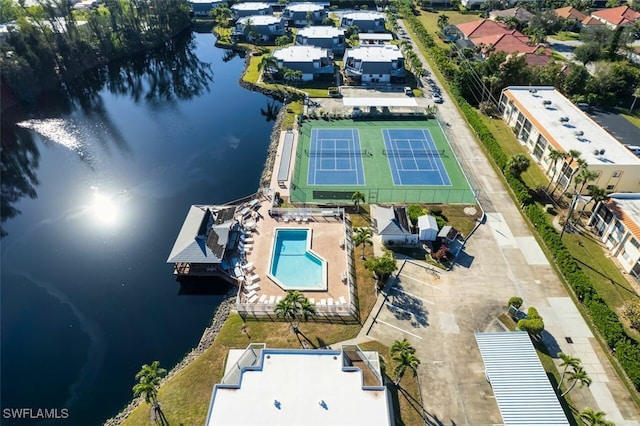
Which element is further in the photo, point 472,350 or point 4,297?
point 4,297

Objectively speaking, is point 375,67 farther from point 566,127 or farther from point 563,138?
point 563,138

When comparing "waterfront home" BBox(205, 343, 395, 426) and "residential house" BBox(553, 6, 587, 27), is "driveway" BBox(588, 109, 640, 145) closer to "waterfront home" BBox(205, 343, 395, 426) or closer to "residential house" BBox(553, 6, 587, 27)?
"residential house" BBox(553, 6, 587, 27)

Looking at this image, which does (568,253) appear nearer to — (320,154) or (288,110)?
(320,154)

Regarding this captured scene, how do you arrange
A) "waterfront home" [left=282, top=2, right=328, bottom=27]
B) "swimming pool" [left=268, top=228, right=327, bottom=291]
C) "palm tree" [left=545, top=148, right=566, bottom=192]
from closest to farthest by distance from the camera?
"swimming pool" [left=268, top=228, right=327, bottom=291] → "palm tree" [left=545, top=148, right=566, bottom=192] → "waterfront home" [left=282, top=2, right=328, bottom=27]

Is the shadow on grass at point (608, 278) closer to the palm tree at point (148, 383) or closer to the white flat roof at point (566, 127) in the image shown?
the white flat roof at point (566, 127)

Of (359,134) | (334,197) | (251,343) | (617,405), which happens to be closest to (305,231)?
(334,197)

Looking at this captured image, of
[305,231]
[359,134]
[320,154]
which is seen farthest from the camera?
[359,134]

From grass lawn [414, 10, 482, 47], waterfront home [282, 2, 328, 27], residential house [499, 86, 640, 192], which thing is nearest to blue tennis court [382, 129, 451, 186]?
residential house [499, 86, 640, 192]
